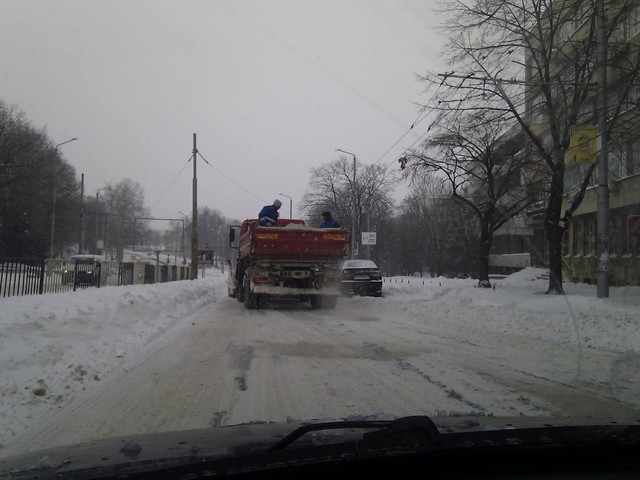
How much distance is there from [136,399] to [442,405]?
329 cm

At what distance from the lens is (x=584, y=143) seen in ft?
43.9

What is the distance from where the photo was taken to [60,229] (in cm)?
5262

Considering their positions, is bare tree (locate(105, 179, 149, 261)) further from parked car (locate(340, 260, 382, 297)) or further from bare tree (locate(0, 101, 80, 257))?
parked car (locate(340, 260, 382, 297))

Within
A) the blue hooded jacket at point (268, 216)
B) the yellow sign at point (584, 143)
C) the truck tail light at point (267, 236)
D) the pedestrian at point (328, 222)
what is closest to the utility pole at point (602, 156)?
the yellow sign at point (584, 143)

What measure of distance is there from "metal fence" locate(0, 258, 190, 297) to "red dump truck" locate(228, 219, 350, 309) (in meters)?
6.54

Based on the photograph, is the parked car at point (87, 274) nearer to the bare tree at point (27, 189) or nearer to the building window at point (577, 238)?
the bare tree at point (27, 189)

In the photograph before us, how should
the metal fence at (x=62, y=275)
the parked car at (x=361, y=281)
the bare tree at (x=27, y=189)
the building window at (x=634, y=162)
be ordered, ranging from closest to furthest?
the metal fence at (x=62, y=275)
the building window at (x=634, y=162)
the parked car at (x=361, y=281)
the bare tree at (x=27, y=189)

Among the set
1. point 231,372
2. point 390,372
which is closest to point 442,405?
point 390,372

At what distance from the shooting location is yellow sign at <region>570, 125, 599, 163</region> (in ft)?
43.8

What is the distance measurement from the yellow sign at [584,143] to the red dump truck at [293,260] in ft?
22.2

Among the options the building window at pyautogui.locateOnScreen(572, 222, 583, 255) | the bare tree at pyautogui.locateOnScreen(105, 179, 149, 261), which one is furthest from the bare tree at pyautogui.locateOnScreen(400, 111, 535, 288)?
the bare tree at pyautogui.locateOnScreen(105, 179, 149, 261)

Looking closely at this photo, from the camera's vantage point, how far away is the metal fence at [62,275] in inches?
620

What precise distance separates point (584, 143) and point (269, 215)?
379 inches

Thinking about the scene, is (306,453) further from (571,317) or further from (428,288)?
(428,288)
